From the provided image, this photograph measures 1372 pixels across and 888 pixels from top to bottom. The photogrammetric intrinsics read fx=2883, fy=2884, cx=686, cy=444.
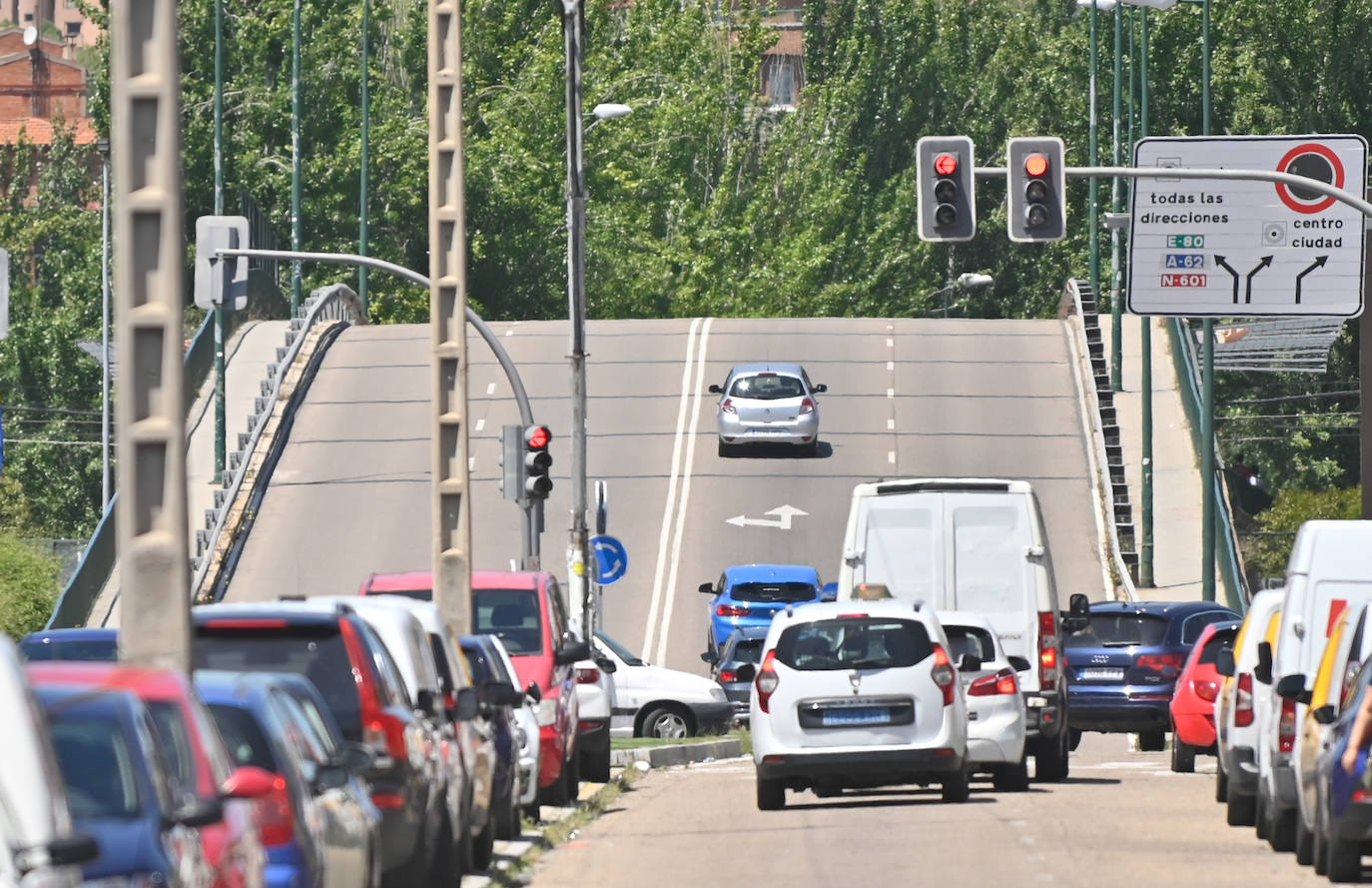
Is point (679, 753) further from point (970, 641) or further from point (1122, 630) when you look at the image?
point (970, 641)

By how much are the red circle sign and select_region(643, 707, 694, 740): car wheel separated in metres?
12.2

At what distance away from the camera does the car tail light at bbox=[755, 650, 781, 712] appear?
68.7 ft

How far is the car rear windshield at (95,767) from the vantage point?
9.14m

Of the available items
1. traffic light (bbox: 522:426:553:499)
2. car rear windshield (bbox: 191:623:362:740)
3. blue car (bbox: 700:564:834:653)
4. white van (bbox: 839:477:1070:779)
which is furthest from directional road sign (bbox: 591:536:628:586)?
car rear windshield (bbox: 191:623:362:740)

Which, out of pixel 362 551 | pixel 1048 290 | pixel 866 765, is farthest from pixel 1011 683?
pixel 1048 290

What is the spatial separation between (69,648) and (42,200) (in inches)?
3611

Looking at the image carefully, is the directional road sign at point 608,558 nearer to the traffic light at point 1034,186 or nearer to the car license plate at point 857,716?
the traffic light at point 1034,186

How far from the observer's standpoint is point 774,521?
48.7 m

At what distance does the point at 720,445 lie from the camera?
53219mm

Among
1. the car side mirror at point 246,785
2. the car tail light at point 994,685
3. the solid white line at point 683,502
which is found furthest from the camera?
the solid white line at point 683,502

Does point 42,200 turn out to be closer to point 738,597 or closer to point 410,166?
point 410,166

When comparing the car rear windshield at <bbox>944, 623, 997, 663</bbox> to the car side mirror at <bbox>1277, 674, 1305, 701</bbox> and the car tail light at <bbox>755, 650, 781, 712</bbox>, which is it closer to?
the car tail light at <bbox>755, 650, 781, 712</bbox>

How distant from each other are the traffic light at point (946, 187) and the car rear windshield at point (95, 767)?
67.6 ft

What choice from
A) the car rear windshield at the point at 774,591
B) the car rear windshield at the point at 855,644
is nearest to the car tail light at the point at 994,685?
the car rear windshield at the point at 855,644
